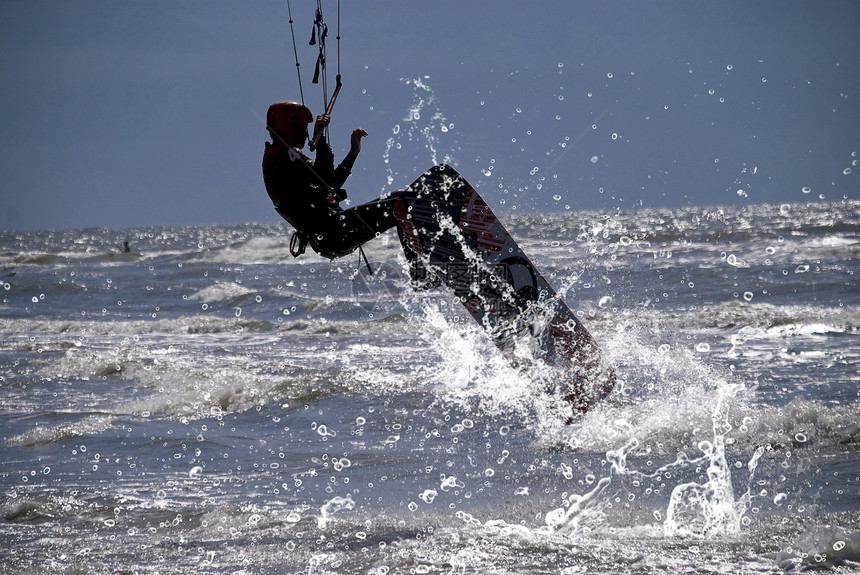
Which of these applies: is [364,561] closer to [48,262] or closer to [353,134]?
[353,134]

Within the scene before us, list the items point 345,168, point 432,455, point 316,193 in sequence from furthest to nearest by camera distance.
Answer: point 345,168 < point 316,193 < point 432,455

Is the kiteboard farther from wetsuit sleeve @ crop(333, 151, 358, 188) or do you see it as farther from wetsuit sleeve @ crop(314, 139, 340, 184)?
wetsuit sleeve @ crop(314, 139, 340, 184)

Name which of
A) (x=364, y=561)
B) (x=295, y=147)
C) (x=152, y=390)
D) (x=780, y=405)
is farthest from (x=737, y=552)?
(x=152, y=390)

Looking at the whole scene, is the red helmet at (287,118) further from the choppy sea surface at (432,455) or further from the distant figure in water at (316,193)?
the choppy sea surface at (432,455)

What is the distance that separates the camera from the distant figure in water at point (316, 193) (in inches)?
228

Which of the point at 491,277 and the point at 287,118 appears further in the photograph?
the point at 491,277

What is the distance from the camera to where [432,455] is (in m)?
5.68

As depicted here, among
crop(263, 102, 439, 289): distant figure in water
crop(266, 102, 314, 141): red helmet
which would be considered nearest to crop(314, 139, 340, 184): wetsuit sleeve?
crop(263, 102, 439, 289): distant figure in water

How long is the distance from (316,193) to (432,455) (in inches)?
83.6

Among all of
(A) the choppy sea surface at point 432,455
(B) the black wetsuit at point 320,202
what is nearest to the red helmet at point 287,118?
(B) the black wetsuit at point 320,202

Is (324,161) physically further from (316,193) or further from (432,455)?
(432,455)

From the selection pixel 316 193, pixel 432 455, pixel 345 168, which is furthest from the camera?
pixel 345 168

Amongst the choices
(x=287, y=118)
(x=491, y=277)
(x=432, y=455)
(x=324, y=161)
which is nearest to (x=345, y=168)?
(x=324, y=161)

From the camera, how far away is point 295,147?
596 centimetres
